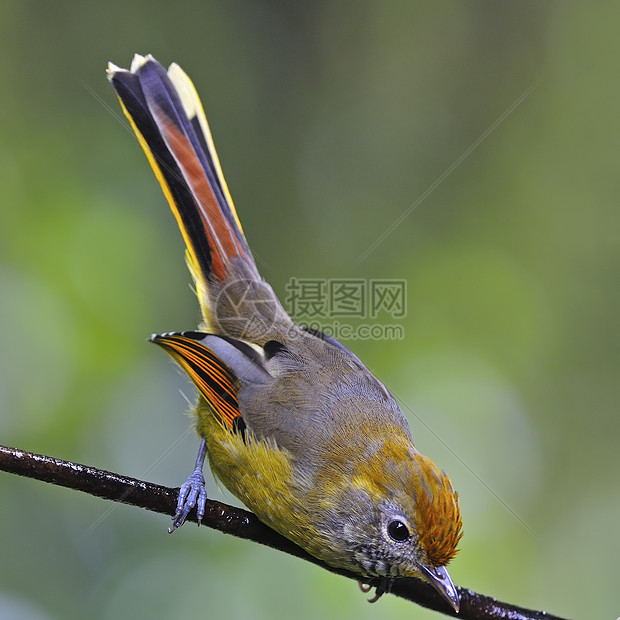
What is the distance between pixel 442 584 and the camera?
3105 millimetres

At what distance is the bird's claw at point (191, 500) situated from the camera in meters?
3.43

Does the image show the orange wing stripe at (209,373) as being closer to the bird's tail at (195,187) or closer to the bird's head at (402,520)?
the bird's tail at (195,187)

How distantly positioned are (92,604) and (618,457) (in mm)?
4285

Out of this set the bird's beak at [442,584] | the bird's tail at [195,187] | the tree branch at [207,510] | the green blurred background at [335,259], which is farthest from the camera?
the green blurred background at [335,259]

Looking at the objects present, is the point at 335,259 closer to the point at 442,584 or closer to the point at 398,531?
the point at 398,531

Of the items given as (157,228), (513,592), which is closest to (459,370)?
(513,592)

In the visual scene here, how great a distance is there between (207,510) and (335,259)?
3.25m

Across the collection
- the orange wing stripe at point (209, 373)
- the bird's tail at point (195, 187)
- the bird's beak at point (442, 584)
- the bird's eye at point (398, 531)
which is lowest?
the bird's beak at point (442, 584)

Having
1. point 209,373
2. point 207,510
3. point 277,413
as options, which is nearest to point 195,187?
point 209,373

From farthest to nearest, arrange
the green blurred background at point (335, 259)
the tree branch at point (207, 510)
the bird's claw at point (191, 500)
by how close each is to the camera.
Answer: the green blurred background at point (335, 259), the bird's claw at point (191, 500), the tree branch at point (207, 510)

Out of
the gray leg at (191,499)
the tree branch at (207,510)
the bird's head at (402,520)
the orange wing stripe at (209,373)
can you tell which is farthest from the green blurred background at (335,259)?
the bird's head at (402,520)

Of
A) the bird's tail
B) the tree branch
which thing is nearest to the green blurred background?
the bird's tail

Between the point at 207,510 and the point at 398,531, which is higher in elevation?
the point at 398,531

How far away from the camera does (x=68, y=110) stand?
5801 millimetres
